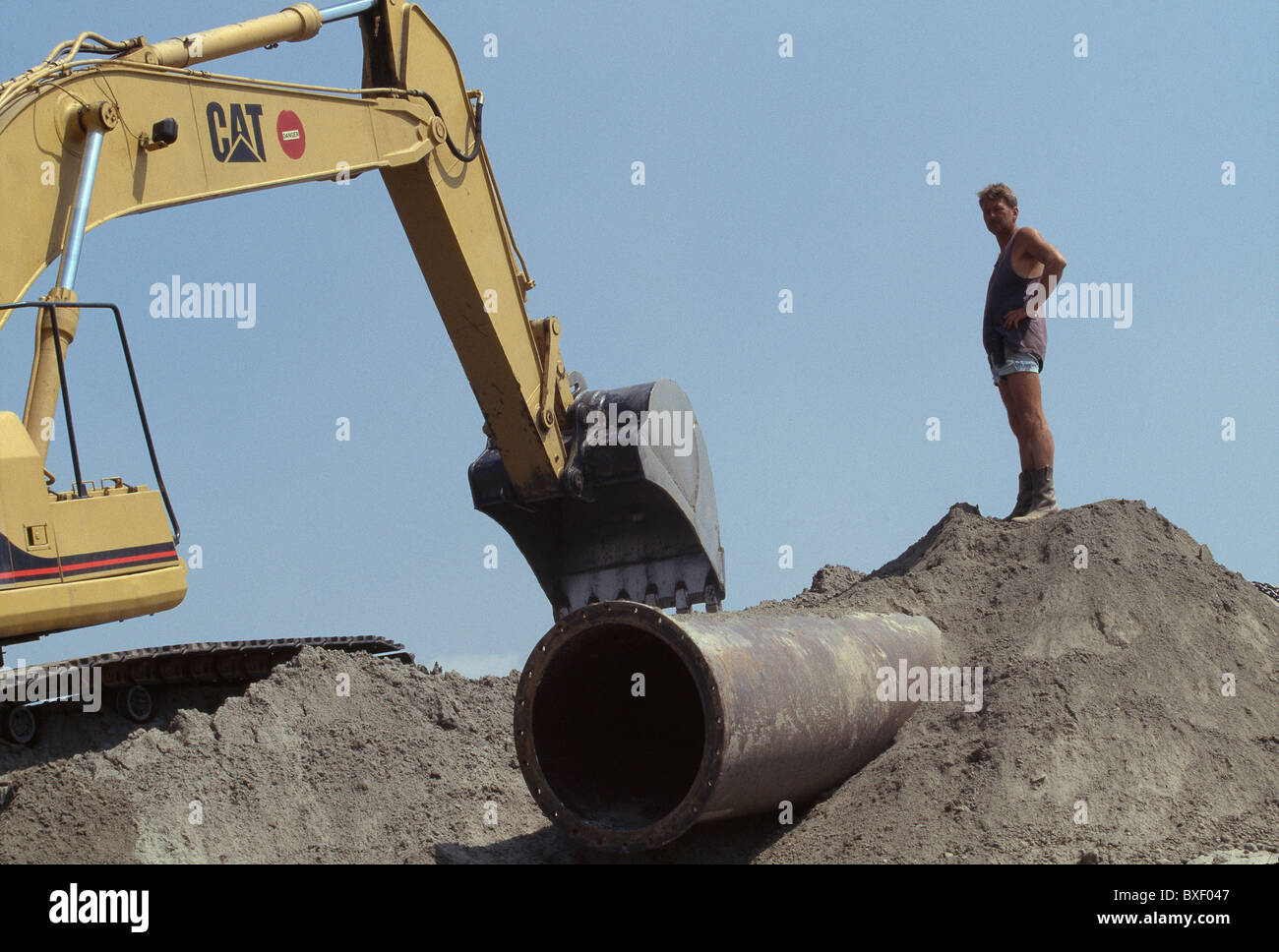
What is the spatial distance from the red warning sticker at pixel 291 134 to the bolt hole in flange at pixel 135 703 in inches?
187

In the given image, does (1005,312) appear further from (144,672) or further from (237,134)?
(144,672)

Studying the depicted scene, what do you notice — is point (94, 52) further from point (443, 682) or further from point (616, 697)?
point (443, 682)

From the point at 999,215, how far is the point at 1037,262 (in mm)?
504

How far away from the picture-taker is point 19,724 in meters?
9.70

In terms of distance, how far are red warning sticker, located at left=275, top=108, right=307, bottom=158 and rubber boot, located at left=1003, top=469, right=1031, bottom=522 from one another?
17.1 ft

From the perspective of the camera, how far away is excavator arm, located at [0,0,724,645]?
6078 millimetres

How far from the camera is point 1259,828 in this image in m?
6.60

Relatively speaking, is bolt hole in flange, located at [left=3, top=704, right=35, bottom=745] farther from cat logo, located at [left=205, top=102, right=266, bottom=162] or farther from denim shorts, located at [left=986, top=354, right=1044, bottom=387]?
denim shorts, located at [left=986, top=354, right=1044, bottom=387]

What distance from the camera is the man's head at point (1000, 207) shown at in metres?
9.45

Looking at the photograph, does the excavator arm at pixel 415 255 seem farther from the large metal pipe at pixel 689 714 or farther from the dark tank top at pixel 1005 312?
the dark tank top at pixel 1005 312

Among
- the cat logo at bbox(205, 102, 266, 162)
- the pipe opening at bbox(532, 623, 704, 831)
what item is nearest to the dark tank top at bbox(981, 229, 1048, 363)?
the pipe opening at bbox(532, 623, 704, 831)
